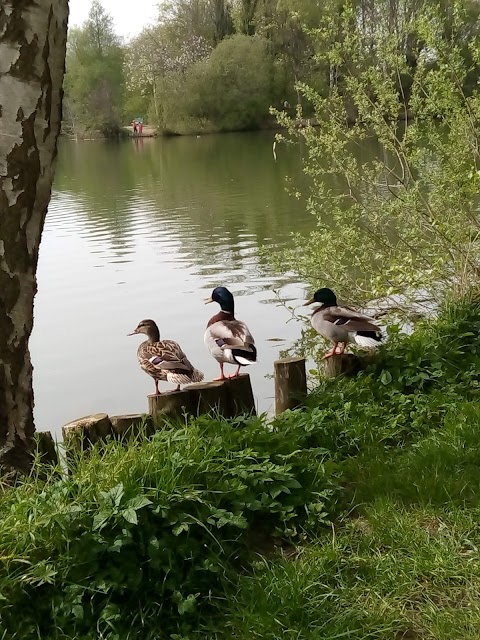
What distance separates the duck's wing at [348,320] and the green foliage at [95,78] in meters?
65.8

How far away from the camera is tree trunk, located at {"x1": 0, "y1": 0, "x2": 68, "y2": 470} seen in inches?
121

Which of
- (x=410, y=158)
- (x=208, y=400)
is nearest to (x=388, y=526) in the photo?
(x=208, y=400)

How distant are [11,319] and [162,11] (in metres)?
65.2

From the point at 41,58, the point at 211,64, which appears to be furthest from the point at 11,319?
the point at 211,64

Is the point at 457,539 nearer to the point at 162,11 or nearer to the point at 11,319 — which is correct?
the point at 11,319

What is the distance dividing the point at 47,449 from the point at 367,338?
290 cm

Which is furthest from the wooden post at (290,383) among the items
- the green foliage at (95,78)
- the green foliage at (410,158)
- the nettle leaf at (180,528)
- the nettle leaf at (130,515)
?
the green foliage at (95,78)

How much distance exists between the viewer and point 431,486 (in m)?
3.40

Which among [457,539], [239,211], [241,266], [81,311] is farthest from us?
[239,211]

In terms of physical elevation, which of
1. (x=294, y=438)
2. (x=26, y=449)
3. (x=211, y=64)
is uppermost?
(x=211, y=64)

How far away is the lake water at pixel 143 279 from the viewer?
7.88 m

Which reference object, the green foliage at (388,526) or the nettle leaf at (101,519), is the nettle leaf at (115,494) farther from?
the green foliage at (388,526)

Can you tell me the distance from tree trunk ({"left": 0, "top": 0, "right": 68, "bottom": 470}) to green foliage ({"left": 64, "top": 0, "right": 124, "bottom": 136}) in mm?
67725

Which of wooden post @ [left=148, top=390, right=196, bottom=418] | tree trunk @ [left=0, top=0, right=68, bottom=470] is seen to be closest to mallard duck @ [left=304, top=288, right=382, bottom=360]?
wooden post @ [left=148, top=390, right=196, bottom=418]
